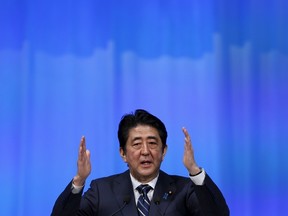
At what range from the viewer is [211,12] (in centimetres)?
328

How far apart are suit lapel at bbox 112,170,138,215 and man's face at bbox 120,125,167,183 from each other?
5 cm

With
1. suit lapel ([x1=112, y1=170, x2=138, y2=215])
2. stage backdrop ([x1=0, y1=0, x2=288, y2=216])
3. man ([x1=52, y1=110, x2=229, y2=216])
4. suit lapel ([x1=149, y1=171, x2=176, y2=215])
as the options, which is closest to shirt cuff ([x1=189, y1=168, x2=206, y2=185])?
man ([x1=52, y1=110, x2=229, y2=216])

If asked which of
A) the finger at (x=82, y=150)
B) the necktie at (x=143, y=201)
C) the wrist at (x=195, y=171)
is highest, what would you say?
the finger at (x=82, y=150)

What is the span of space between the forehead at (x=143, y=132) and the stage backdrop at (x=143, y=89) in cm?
84

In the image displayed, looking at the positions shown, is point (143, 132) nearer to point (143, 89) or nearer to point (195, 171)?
point (195, 171)

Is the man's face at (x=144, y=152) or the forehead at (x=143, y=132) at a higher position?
the forehead at (x=143, y=132)

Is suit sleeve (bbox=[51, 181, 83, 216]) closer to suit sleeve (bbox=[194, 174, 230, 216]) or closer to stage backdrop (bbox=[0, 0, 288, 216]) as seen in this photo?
suit sleeve (bbox=[194, 174, 230, 216])

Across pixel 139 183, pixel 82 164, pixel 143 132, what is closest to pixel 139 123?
pixel 143 132

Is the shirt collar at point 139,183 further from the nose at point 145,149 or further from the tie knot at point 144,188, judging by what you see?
the nose at point 145,149

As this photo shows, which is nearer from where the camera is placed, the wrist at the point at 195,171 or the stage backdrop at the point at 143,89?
the wrist at the point at 195,171

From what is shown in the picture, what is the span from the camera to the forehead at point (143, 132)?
2270 millimetres

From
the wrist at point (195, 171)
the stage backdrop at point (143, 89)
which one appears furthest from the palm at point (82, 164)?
the stage backdrop at point (143, 89)

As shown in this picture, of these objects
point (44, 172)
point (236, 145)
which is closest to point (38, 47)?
point (44, 172)

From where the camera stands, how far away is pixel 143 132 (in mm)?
2275
